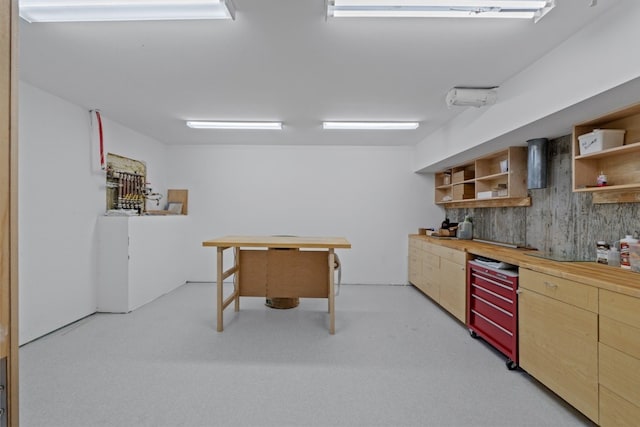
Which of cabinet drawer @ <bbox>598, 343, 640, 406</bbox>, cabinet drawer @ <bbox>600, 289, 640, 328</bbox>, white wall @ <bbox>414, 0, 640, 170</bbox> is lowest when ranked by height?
cabinet drawer @ <bbox>598, 343, 640, 406</bbox>

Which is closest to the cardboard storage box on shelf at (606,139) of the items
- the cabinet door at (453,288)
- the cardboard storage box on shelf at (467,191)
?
the cabinet door at (453,288)

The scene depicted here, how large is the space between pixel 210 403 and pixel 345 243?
200cm

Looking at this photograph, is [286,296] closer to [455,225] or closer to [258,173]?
[258,173]

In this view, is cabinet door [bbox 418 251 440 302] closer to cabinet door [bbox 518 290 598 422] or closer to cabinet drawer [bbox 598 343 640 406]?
cabinet door [bbox 518 290 598 422]

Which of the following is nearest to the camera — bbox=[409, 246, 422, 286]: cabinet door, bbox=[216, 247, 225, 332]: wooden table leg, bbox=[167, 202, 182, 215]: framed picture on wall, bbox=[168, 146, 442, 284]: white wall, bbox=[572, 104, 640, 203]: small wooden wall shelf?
bbox=[572, 104, 640, 203]: small wooden wall shelf

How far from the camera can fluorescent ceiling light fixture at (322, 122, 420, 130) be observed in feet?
13.3

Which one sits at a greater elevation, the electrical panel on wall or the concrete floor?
the electrical panel on wall

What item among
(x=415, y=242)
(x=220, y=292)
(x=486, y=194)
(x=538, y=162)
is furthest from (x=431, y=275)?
(x=220, y=292)

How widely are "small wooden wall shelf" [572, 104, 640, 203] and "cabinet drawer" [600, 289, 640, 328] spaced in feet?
2.91

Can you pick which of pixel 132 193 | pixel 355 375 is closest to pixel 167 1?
pixel 355 375

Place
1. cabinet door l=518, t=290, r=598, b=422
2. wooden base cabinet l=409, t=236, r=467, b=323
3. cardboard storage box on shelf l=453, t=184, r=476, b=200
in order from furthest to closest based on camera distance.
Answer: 1. cardboard storage box on shelf l=453, t=184, r=476, b=200
2. wooden base cabinet l=409, t=236, r=467, b=323
3. cabinet door l=518, t=290, r=598, b=422

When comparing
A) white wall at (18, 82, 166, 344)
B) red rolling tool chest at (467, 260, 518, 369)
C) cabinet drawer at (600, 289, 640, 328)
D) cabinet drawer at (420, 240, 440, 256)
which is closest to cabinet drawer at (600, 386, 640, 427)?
cabinet drawer at (600, 289, 640, 328)

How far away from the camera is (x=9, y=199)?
1.88 feet

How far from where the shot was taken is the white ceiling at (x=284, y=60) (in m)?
1.99
